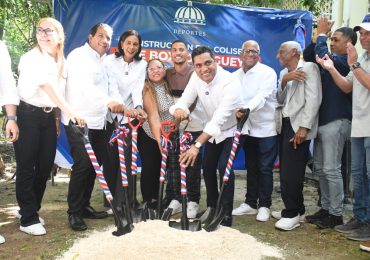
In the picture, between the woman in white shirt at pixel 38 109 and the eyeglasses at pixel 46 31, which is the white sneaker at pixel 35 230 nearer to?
the woman in white shirt at pixel 38 109

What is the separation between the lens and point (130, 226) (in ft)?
9.89

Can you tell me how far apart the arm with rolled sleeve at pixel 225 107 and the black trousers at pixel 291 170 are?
2.05 ft

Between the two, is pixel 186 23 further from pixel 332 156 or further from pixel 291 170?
pixel 332 156

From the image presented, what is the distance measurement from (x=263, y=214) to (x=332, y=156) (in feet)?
3.03

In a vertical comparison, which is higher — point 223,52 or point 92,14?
point 92,14

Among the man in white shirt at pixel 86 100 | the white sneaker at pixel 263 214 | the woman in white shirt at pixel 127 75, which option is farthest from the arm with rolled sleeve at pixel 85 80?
the white sneaker at pixel 263 214

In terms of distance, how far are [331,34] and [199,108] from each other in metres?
1.38

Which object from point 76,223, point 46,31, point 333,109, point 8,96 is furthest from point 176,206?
point 46,31

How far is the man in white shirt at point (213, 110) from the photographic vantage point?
334 centimetres

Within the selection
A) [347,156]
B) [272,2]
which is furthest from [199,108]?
[272,2]

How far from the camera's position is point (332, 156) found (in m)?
3.54

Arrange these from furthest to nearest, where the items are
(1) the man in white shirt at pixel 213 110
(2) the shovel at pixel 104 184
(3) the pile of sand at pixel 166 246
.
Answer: (1) the man in white shirt at pixel 213 110, (2) the shovel at pixel 104 184, (3) the pile of sand at pixel 166 246

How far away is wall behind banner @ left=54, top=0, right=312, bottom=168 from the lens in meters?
→ 5.12

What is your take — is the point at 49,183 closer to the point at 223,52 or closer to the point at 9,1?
the point at 9,1
